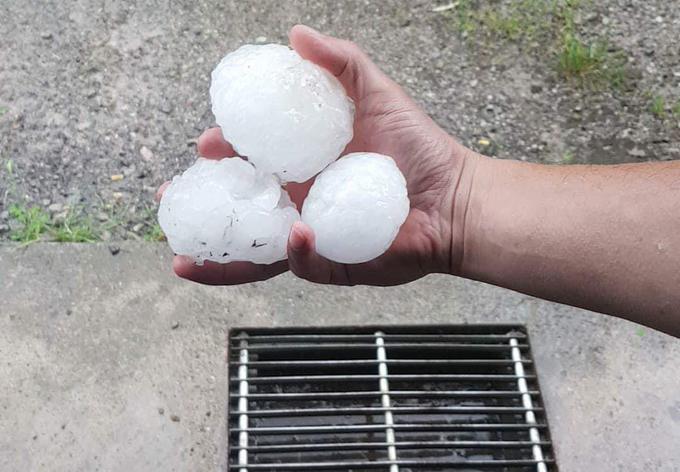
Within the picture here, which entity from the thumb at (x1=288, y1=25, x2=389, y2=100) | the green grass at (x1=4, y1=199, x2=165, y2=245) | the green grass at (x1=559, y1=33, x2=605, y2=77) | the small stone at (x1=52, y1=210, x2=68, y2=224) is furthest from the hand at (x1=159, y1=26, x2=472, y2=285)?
the green grass at (x1=559, y1=33, x2=605, y2=77)

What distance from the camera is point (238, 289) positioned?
1978 mm

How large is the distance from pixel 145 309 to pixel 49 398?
Result: 0.32 meters

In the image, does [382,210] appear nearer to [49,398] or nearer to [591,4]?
[49,398]

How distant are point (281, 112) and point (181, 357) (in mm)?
766

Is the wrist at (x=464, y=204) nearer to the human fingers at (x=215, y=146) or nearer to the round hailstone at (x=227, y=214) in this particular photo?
the round hailstone at (x=227, y=214)

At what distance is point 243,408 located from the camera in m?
1.78

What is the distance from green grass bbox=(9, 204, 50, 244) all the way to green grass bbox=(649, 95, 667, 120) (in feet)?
6.41

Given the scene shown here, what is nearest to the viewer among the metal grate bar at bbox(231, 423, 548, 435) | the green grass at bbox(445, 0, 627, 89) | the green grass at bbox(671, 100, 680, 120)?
the metal grate bar at bbox(231, 423, 548, 435)

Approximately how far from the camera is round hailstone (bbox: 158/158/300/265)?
4.59 ft

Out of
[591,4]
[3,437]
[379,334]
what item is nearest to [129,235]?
[3,437]

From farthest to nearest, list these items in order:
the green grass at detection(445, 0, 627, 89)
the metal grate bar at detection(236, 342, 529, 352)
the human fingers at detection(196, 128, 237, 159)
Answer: the green grass at detection(445, 0, 627, 89), the metal grate bar at detection(236, 342, 529, 352), the human fingers at detection(196, 128, 237, 159)

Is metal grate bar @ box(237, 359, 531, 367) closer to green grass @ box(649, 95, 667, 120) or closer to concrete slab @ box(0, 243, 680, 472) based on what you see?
concrete slab @ box(0, 243, 680, 472)

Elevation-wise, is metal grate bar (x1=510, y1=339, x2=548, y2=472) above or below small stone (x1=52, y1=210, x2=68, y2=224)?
below

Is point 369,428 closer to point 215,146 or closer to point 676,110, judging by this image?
point 215,146
